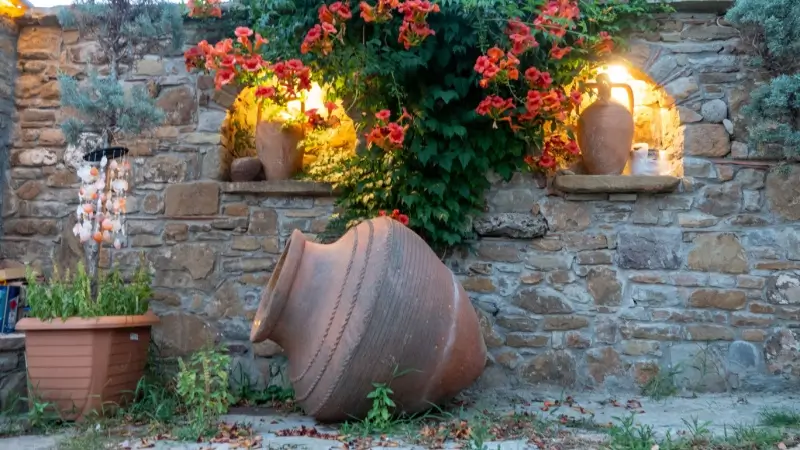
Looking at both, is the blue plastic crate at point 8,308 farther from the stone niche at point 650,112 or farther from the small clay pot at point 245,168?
the stone niche at point 650,112

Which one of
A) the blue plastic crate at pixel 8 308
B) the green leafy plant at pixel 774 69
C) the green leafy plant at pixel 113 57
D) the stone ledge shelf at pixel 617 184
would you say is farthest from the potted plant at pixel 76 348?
the green leafy plant at pixel 774 69

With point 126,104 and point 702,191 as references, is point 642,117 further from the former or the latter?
point 126,104

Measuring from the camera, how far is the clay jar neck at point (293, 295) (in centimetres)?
266

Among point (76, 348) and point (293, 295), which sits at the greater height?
point (293, 295)

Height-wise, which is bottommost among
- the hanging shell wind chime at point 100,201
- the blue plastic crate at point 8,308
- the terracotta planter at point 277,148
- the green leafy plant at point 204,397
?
the green leafy plant at point 204,397

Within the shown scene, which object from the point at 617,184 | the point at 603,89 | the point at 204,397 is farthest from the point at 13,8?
the point at 617,184

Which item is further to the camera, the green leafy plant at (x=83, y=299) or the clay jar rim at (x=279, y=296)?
the green leafy plant at (x=83, y=299)

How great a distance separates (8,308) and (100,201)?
884mm

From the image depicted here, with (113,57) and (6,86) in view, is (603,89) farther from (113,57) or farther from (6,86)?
(6,86)

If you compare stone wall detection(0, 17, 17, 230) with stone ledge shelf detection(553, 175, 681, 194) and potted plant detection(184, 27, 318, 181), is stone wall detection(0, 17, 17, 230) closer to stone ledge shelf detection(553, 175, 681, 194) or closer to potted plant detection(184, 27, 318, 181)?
potted plant detection(184, 27, 318, 181)

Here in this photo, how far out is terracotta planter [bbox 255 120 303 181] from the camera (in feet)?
11.9

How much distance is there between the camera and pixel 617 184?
3.38 meters

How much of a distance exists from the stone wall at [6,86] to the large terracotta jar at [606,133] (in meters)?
3.35

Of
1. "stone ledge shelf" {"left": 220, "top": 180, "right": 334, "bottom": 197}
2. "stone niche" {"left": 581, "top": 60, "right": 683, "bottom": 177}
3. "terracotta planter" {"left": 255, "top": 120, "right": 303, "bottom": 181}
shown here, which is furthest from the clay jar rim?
"stone niche" {"left": 581, "top": 60, "right": 683, "bottom": 177}
